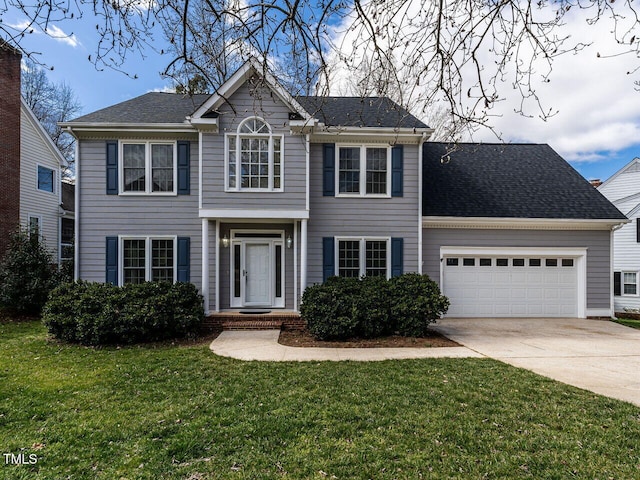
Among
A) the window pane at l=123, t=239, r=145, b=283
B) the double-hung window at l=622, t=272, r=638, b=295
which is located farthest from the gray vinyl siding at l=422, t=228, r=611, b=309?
the window pane at l=123, t=239, r=145, b=283

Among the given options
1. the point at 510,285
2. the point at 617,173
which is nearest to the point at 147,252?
the point at 510,285

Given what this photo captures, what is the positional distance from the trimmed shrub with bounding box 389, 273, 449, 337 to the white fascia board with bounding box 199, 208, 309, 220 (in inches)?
123

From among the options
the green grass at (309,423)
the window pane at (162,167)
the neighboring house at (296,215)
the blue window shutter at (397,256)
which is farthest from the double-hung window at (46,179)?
the blue window shutter at (397,256)

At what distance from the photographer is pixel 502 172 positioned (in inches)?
493

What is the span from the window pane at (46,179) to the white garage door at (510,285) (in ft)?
59.6

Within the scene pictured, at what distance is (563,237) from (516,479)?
34.4 feet

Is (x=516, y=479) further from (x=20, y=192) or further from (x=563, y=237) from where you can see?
(x=20, y=192)

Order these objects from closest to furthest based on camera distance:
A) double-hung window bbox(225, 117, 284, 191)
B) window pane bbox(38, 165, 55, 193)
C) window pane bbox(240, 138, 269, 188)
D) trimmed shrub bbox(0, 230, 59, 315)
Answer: double-hung window bbox(225, 117, 284, 191), window pane bbox(240, 138, 269, 188), trimmed shrub bbox(0, 230, 59, 315), window pane bbox(38, 165, 55, 193)

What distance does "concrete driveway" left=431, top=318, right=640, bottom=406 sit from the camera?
5.49 m

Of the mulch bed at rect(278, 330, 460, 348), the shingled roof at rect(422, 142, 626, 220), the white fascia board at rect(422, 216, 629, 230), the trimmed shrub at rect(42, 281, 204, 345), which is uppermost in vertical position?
the shingled roof at rect(422, 142, 626, 220)

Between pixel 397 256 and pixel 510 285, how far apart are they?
405 centimetres

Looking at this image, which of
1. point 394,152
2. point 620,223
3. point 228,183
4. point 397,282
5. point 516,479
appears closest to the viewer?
point 516,479

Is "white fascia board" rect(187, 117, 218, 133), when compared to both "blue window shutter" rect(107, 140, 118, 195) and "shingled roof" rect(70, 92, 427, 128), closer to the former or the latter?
"shingled roof" rect(70, 92, 427, 128)

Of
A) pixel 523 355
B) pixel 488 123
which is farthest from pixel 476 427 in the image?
pixel 523 355
